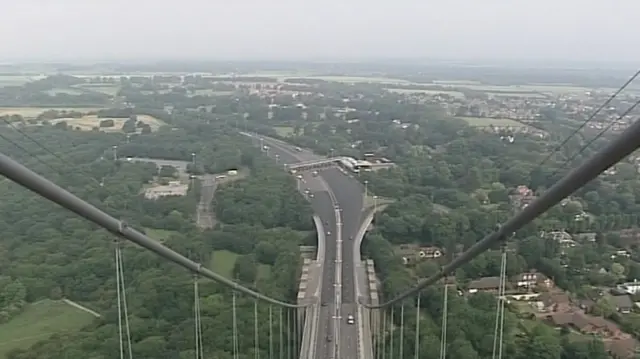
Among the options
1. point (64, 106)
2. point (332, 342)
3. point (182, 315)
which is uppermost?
point (64, 106)

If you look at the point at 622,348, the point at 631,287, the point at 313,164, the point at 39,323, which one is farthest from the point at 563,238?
the point at 313,164

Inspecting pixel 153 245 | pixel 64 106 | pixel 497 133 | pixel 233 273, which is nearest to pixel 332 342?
pixel 233 273

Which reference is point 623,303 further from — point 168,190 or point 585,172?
point 168,190

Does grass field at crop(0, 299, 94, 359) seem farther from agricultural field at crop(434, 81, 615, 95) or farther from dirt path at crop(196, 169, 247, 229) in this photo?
agricultural field at crop(434, 81, 615, 95)

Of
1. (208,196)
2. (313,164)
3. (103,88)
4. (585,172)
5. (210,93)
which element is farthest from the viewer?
(210,93)

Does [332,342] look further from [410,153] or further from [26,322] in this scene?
[410,153]

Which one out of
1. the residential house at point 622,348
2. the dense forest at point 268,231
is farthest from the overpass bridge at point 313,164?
the residential house at point 622,348
